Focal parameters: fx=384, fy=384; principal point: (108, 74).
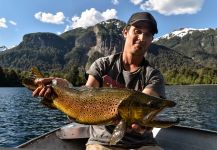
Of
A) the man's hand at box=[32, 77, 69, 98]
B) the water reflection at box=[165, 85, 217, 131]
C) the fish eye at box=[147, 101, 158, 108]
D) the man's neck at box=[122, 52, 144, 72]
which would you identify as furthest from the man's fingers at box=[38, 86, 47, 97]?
the water reflection at box=[165, 85, 217, 131]

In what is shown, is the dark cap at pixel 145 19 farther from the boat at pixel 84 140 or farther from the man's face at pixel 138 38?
the boat at pixel 84 140

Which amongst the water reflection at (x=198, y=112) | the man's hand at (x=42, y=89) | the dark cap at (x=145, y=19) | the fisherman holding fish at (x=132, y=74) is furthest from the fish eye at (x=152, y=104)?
the water reflection at (x=198, y=112)

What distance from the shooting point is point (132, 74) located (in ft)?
19.8

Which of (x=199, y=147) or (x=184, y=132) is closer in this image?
(x=199, y=147)


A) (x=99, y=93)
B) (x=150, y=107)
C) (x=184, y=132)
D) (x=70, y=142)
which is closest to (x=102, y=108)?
(x=99, y=93)

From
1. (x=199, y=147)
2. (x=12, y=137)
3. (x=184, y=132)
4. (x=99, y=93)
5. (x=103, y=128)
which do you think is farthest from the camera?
(x=12, y=137)

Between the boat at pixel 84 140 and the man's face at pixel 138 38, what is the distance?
11.4 ft

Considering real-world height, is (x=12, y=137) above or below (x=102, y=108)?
below

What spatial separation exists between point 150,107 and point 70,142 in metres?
5.11

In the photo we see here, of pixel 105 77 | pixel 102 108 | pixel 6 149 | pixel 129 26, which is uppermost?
pixel 129 26

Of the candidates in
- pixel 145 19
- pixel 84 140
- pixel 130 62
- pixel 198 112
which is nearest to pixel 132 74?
pixel 130 62

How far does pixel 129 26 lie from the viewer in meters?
6.09

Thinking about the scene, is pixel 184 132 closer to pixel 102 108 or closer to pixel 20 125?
pixel 102 108

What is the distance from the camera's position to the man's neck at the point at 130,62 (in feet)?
19.9
